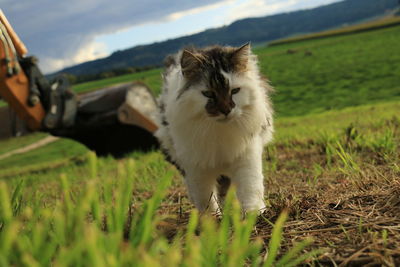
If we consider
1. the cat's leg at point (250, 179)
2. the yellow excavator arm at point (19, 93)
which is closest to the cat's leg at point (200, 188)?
the cat's leg at point (250, 179)

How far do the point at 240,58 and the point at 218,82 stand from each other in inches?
13.2

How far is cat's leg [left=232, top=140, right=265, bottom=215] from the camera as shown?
316 centimetres

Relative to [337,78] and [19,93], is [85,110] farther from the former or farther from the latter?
[337,78]

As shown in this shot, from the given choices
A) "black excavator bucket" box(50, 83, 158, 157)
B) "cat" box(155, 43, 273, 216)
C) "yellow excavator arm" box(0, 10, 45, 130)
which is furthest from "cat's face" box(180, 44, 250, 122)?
"black excavator bucket" box(50, 83, 158, 157)

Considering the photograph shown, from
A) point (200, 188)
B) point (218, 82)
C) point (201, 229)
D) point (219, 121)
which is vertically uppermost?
point (218, 82)

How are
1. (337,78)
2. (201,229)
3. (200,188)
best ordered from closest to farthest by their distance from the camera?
(201,229)
(200,188)
(337,78)

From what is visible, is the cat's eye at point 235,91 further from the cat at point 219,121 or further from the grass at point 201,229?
the grass at point 201,229

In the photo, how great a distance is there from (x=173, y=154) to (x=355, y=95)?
1601cm

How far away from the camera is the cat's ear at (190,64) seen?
3.43 m

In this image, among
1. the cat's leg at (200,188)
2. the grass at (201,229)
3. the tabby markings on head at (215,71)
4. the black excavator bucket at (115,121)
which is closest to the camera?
the grass at (201,229)

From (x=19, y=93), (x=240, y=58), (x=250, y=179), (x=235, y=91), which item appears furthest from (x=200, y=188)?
(x=19, y=93)

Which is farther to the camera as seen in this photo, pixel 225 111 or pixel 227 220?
pixel 225 111

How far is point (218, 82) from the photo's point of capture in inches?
131

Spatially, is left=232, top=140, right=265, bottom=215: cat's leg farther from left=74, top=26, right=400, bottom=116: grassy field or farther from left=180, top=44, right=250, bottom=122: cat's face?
left=74, top=26, right=400, bottom=116: grassy field
